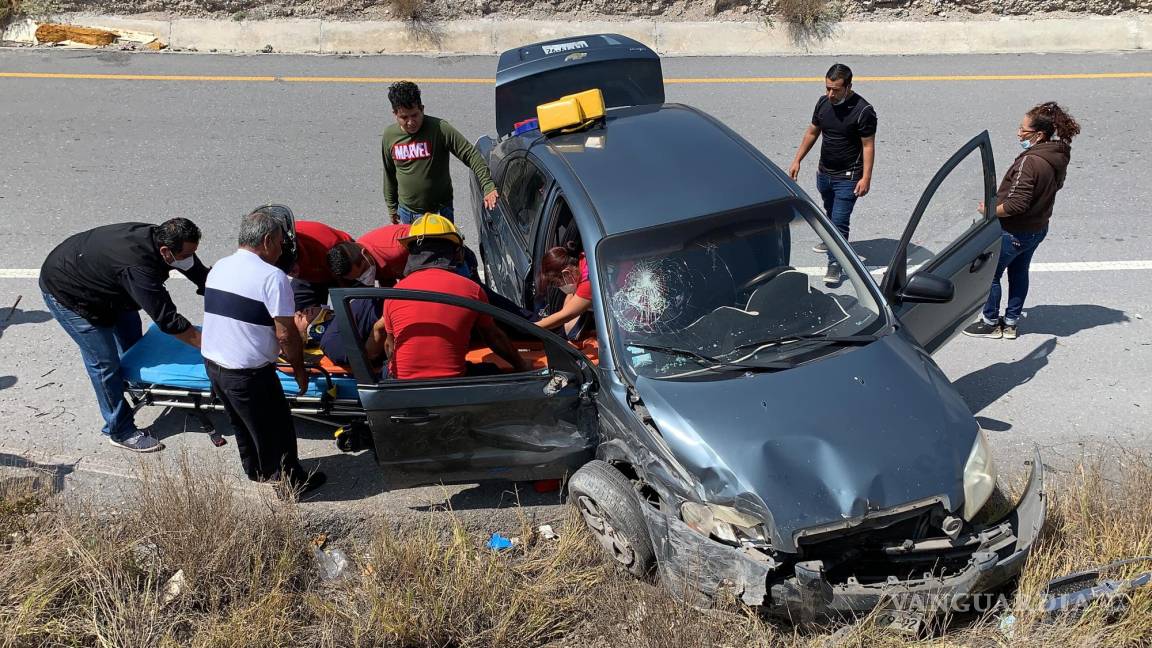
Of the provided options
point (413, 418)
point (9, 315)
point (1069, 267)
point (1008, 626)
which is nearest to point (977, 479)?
point (1008, 626)

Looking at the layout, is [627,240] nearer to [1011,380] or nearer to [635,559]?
[635,559]

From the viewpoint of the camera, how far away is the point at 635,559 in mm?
4496

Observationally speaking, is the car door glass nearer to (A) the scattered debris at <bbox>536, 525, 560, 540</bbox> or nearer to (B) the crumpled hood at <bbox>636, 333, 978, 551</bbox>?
(B) the crumpled hood at <bbox>636, 333, 978, 551</bbox>

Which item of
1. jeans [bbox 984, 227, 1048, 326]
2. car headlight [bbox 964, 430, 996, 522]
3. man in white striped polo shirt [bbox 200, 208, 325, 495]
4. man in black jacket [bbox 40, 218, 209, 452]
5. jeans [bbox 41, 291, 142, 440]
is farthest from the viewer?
jeans [bbox 984, 227, 1048, 326]

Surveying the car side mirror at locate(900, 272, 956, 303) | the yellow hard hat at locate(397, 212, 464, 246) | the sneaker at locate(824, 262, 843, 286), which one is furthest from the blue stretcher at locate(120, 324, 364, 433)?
the car side mirror at locate(900, 272, 956, 303)

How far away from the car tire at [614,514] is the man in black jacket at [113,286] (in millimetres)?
2398

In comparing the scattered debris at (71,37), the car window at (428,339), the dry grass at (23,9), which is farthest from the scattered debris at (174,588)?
the dry grass at (23,9)

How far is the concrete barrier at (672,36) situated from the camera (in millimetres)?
11750

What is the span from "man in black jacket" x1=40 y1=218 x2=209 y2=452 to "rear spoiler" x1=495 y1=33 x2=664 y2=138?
8.47 feet

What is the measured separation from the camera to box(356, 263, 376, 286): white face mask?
19.2 ft

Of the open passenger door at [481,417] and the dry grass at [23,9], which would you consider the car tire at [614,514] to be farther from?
the dry grass at [23,9]

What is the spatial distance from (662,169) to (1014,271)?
291 cm

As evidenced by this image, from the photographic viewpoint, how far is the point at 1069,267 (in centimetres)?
751

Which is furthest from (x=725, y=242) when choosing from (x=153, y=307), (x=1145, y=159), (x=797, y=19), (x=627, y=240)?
(x=797, y=19)
